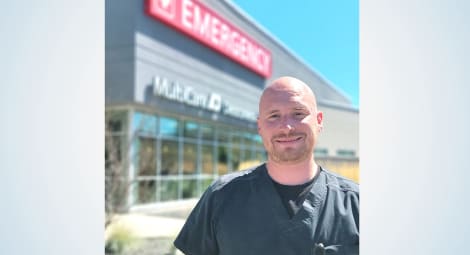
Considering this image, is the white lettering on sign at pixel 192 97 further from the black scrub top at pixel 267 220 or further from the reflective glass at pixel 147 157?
the black scrub top at pixel 267 220

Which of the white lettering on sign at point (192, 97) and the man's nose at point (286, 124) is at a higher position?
the white lettering on sign at point (192, 97)

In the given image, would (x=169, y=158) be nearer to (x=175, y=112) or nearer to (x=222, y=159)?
(x=175, y=112)

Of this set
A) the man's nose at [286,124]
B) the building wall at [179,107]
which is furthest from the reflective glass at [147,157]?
the man's nose at [286,124]

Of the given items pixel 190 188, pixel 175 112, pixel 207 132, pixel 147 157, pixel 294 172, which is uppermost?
pixel 175 112

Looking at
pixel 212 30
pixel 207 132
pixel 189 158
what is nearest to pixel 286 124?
pixel 189 158

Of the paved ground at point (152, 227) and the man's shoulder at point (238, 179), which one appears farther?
the paved ground at point (152, 227)

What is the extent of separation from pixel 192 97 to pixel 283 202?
7.71m

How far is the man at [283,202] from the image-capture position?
1737mm

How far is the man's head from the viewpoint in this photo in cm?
173

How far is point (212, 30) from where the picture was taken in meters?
9.85
